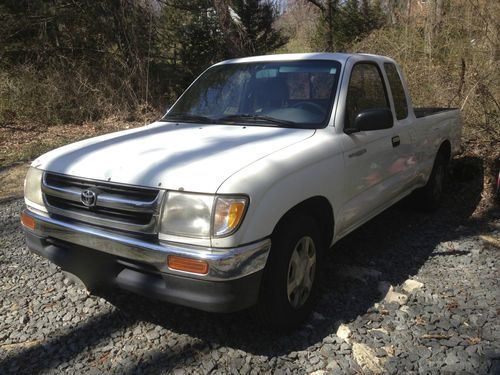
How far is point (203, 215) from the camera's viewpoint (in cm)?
246

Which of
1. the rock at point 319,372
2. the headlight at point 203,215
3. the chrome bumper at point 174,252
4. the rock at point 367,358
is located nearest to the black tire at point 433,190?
the rock at point 367,358

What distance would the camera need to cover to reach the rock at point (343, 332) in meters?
3.02

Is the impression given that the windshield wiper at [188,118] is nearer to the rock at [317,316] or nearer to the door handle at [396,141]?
the door handle at [396,141]

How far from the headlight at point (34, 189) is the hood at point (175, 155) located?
0.07 m

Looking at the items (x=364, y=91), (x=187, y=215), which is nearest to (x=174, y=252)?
(x=187, y=215)

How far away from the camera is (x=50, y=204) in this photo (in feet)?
9.98

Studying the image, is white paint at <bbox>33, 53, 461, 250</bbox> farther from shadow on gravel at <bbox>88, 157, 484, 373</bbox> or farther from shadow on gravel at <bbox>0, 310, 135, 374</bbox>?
shadow on gravel at <bbox>0, 310, 135, 374</bbox>

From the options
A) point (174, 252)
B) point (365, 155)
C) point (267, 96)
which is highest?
point (267, 96)

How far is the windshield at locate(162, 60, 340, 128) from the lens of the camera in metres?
3.59

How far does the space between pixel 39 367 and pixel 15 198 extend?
3816mm

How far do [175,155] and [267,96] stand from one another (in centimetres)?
123

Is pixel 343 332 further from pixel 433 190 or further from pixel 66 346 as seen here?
pixel 433 190

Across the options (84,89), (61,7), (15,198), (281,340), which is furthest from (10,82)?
(281,340)

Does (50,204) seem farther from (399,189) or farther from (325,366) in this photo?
(399,189)
